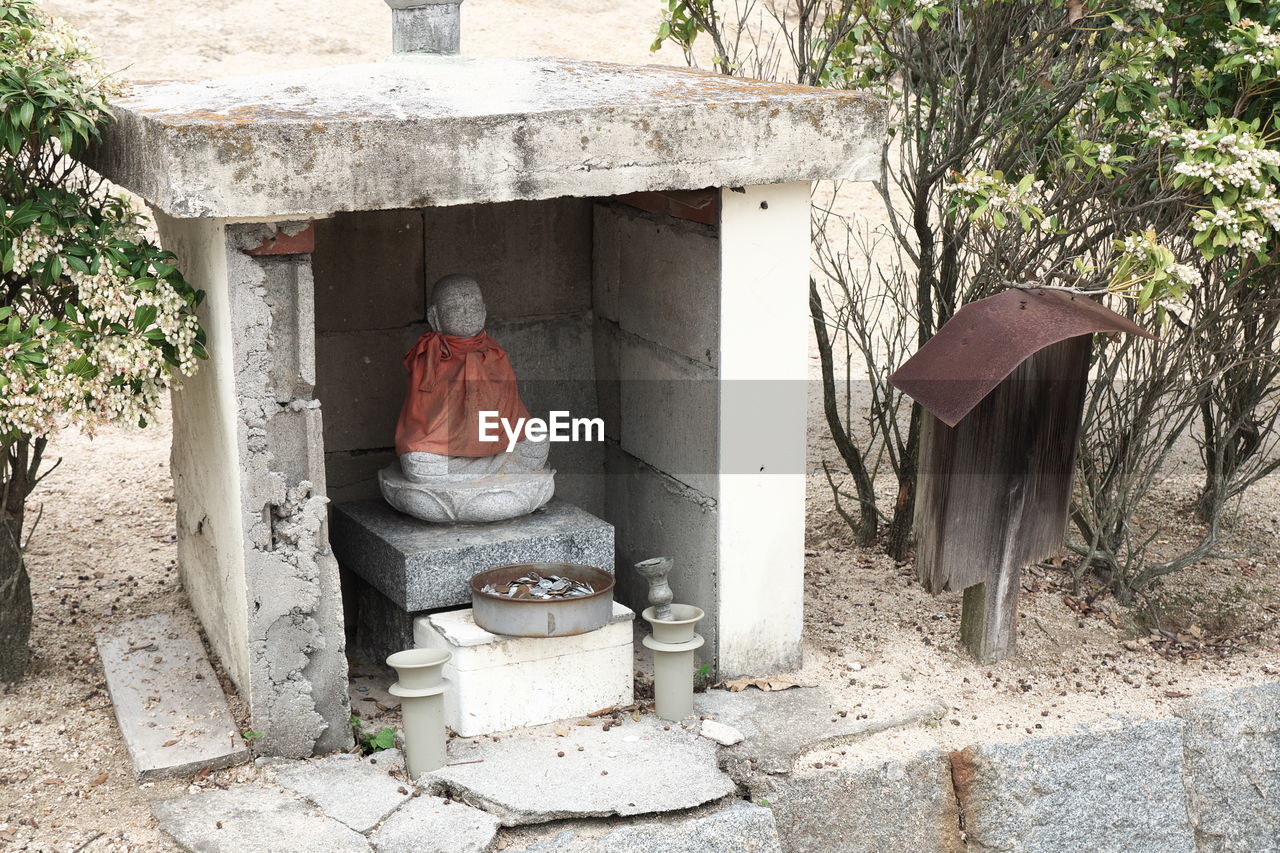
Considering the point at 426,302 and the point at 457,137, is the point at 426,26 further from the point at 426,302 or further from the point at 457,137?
the point at 426,302

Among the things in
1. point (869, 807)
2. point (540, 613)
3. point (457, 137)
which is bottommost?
point (869, 807)

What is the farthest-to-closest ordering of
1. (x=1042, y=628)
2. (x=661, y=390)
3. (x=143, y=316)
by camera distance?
(x=1042, y=628) < (x=661, y=390) < (x=143, y=316)

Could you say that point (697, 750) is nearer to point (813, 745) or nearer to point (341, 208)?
point (813, 745)

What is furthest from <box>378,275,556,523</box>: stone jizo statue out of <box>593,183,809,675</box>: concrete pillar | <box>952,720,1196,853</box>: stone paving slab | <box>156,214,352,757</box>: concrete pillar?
<box>952,720,1196,853</box>: stone paving slab

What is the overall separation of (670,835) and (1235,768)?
2.45 meters

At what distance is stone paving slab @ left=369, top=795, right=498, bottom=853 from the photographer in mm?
4273

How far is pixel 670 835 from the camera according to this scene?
443cm

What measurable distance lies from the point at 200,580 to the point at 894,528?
3198 millimetres

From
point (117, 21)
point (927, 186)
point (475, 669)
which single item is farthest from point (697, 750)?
point (117, 21)

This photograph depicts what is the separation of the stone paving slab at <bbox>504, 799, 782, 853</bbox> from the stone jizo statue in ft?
4.74

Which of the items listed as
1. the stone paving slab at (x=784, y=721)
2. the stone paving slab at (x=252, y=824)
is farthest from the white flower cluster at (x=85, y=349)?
the stone paving slab at (x=784, y=721)

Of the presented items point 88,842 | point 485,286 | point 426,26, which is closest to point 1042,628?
point 485,286

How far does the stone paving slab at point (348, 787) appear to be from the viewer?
4438mm

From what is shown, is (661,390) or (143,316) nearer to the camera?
(143,316)
